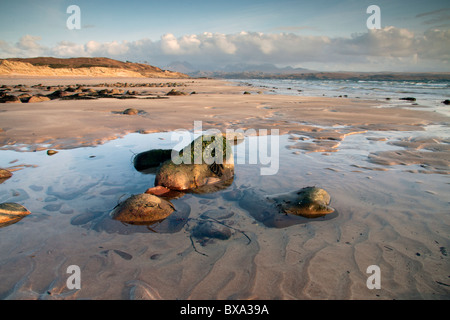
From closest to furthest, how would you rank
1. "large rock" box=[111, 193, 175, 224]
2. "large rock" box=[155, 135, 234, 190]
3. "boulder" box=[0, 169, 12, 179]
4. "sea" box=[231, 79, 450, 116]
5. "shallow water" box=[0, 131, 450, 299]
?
"shallow water" box=[0, 131, 450, 299]
"large rock" box=[111, 193, 175, 224]
"large rock" box=[155, 135, 234, 190]
"boulder" box=[0, 169, 12, 179]
"sea" box=[231, 79, 450, 116]

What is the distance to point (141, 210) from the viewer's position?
291 centimetres

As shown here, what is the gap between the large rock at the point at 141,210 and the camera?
2.88 m

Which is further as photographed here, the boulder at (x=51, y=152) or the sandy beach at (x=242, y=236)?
the boulder at (x=51, y=152)

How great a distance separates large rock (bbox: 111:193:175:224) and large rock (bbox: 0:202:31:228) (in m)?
1.04

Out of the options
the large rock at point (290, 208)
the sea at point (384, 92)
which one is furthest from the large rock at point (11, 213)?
the sea at point (384, 92)

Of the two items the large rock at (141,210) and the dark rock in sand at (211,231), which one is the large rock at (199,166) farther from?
the dark rock in sand at (211,231)

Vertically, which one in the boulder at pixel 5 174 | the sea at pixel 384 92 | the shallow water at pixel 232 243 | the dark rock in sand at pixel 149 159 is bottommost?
the shallow water at pixel 232 243

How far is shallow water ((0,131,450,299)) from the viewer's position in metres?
1.95

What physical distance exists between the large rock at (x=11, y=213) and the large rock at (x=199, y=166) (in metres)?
1.63

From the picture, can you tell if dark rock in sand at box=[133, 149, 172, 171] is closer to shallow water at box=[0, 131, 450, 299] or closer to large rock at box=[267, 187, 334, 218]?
shallow water at box=[0, 131, 450, 299]

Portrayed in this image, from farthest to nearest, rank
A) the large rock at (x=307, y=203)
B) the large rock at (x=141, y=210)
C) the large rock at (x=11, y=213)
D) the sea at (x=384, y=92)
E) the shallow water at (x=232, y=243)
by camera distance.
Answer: the sea at (x=384, y=92), the large rock at (x=307, y=203), the large rock at (x=141, y=210), the large rock at (x=11, y=213), the shallow water at (x=232, y=243)

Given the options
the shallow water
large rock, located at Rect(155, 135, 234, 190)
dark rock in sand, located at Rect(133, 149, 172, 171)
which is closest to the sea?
the shallow water

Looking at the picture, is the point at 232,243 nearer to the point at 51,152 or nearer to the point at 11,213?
the point at 11,213

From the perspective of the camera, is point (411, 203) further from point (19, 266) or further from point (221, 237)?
point (19, 266)
